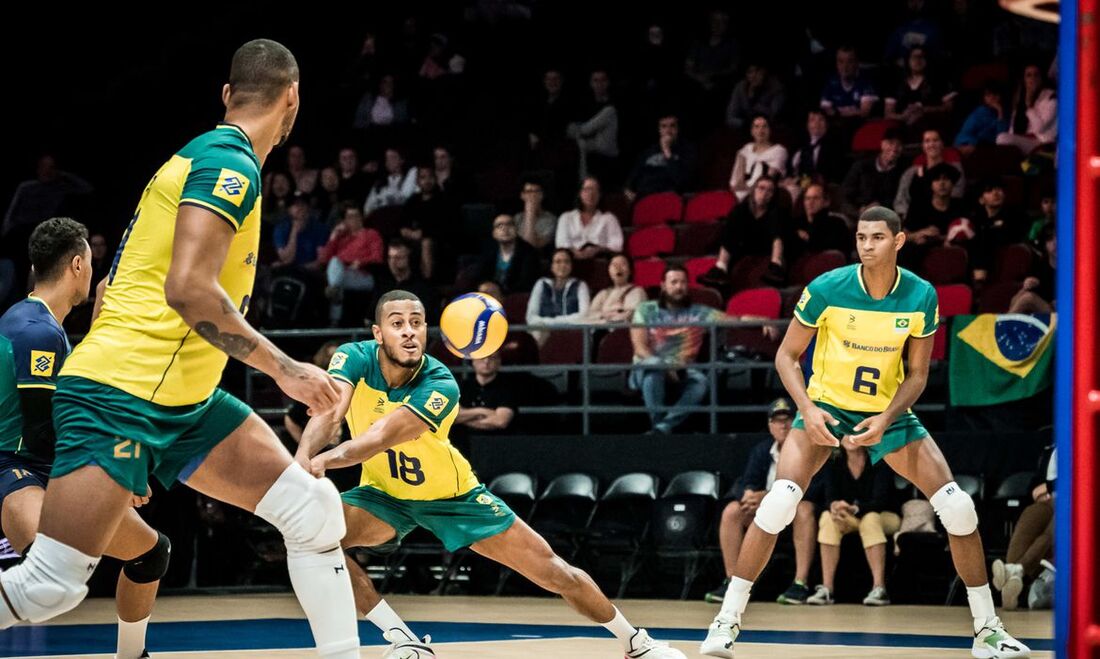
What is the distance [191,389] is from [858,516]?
7.64 meters

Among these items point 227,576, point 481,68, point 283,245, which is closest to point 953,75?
point 481,68

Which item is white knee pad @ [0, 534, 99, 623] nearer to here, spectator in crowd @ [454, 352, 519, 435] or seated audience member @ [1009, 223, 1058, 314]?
spectator in crowd @ [454, 352, 519, 435]

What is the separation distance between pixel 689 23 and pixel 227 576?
888 cm

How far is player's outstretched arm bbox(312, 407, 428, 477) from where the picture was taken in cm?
606

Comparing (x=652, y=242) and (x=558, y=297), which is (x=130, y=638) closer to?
(x=558, y=297)

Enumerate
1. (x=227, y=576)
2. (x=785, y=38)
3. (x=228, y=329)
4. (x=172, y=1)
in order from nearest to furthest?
(x=228, y=329) → (x=227, y=576) → (x=785, y=38) → (x=172, y=1)

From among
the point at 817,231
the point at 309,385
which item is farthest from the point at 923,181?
the point at 309,385

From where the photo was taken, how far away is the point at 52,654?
7.50 meters

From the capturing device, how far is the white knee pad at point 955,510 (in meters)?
7.11

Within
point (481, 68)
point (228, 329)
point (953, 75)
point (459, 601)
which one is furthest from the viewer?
point (481, 68)

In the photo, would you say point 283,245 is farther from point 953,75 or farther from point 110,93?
point 953,75

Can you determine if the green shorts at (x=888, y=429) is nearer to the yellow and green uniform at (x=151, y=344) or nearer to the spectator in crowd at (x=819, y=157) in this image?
the yellow and green uniform at (x=151, y=344)

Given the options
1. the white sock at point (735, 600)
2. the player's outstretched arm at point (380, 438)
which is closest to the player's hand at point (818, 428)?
the white sock at point (735, 600)

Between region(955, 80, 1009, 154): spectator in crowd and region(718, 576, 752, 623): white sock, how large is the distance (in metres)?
7.98
